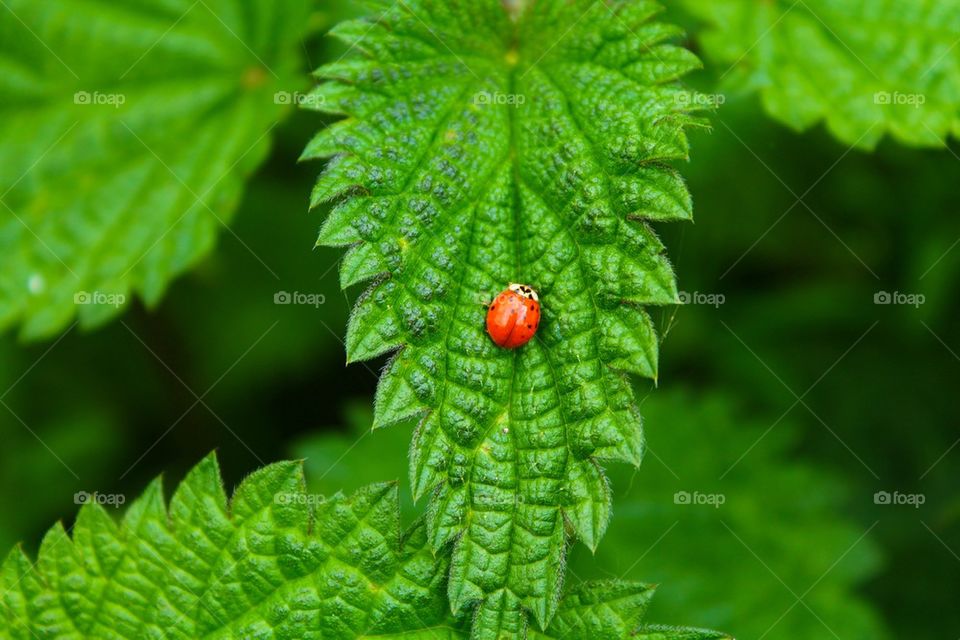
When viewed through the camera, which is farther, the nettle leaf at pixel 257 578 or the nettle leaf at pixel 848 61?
the nettle leaf at pixel 848 61

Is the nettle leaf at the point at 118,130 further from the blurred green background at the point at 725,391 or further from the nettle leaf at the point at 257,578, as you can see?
the nettle leaf at the point at 257,578

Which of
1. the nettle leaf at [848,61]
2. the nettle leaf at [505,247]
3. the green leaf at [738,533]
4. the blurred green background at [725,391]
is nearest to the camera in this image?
the nettle leaf at [505,247]

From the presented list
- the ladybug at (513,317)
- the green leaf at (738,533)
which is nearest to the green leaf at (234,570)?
the ladybug at (513,317)

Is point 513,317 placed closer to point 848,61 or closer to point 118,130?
point 848,61

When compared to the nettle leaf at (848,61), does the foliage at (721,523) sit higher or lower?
lower

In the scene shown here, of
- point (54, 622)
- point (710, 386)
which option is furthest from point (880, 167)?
point (54, 622)

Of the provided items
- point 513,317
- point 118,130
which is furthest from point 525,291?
point 118,130

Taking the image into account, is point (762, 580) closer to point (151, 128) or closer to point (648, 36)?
point (648, 36)
